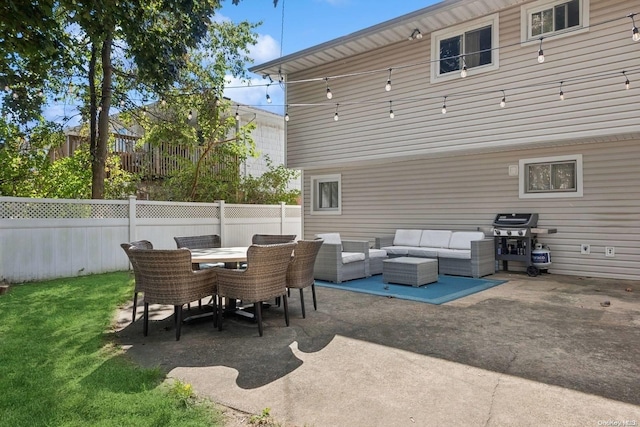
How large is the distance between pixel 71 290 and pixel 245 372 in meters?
4.24

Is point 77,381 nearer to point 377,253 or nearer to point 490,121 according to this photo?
point 377,253

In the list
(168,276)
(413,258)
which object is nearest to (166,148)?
(413,258)

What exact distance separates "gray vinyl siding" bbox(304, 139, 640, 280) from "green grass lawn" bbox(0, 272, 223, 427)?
6.49 m

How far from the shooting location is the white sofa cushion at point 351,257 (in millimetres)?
6820

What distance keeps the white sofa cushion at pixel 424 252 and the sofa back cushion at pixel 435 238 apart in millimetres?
261

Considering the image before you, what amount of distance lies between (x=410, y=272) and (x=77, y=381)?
15.6 ft

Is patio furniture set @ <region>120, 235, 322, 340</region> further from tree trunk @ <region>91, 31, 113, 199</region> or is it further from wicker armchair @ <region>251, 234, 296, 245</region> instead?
tree trunk @ <region>91, 31, 113, 199</region>

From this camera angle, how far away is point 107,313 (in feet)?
15.0

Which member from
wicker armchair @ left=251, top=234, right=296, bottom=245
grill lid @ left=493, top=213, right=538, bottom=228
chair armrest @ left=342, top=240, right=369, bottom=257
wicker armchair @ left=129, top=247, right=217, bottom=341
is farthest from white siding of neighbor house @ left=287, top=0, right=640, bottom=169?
wicker armchair @ left=129, top=247, right=217, bottom=341

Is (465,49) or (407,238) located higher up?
(465,49)

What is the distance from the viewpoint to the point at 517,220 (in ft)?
23.7

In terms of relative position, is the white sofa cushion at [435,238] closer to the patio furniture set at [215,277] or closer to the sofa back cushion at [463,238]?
the sofa back cushion at [463,238]

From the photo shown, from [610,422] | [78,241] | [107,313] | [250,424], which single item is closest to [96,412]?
[250,424]

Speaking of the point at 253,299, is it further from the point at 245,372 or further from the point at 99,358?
the point at 99,358
